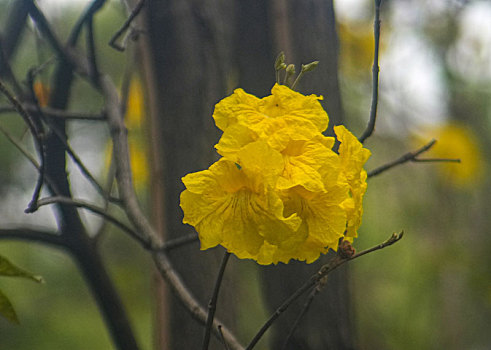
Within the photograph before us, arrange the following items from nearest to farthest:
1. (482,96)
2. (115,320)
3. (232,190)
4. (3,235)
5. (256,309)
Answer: (232,190) → (3,235) → (115,320) → (256,309) → (482,96)

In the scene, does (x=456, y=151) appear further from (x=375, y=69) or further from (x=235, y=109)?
(x=235, y=109)

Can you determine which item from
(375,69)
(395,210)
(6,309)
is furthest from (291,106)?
→ (395,210)

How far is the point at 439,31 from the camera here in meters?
2.45

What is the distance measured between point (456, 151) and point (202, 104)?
79.2 inches

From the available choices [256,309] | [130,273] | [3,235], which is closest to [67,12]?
[130,273]

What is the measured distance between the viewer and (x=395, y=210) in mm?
2926

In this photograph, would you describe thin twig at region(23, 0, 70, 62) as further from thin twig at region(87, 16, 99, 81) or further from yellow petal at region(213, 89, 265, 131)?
yellow petal at region(213, 89, 265, 131)

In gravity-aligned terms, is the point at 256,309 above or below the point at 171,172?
below

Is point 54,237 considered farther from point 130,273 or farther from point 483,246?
point 483,246

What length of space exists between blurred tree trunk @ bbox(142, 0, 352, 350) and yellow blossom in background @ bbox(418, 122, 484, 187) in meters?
1.79

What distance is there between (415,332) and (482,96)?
4.82 ft

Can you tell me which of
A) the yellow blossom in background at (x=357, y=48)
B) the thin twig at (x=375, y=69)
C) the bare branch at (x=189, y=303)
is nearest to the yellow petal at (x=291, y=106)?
the thin twig at (x=375, y=69)

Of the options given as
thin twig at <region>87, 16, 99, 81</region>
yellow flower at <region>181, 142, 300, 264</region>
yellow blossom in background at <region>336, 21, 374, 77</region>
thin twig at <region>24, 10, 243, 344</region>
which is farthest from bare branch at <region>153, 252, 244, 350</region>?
yellow blossom in background at <region>336, 21, 374, 77</region>

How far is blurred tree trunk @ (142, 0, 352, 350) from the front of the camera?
2.98 feet
